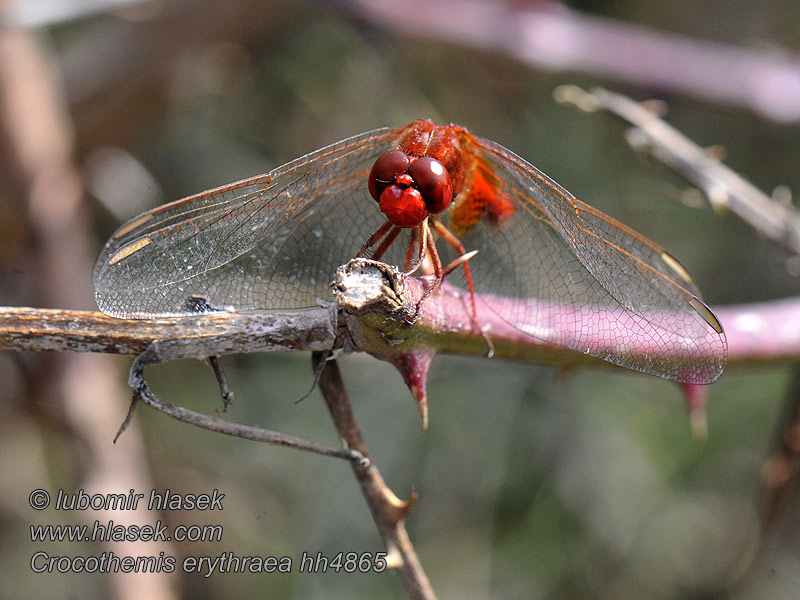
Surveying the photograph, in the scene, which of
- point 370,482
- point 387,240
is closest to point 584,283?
point 387,240

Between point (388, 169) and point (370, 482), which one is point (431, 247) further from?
point (370, 482)

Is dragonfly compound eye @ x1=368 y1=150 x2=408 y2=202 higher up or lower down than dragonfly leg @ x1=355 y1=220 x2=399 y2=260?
higher up

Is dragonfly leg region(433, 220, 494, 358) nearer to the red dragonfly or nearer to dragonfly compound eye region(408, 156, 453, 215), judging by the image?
the red dragonfly

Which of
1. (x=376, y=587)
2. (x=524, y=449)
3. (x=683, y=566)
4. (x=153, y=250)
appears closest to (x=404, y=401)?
(x=524, y=449)

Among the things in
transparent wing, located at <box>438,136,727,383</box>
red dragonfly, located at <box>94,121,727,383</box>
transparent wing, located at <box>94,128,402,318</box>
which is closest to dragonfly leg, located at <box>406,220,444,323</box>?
red dragonfly, located at <box>94,121,727,383</box>

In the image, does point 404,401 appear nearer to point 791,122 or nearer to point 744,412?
point 744,412

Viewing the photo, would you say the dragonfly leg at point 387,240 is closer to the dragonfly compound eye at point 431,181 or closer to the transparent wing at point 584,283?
the dragonfly compound eye at point 431,181
